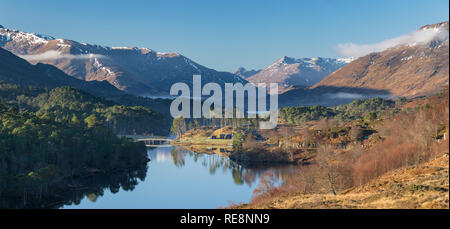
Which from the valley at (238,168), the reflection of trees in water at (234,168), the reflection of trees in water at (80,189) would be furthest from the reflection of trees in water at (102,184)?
the reflection of trees in water at (234,168)

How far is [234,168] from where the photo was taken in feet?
308

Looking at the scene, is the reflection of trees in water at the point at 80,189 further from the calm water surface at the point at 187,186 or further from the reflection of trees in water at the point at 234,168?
the reflection of trees in water at the point at 234,168

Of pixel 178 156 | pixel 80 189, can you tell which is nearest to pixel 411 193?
pixel 80 189

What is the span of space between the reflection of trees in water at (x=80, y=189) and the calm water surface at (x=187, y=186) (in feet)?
3.46

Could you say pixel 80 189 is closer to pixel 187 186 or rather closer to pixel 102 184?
pixel 102 184

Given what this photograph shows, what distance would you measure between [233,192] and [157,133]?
131 m

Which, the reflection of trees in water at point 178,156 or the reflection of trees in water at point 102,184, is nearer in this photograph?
the reflection of trees in water at point 102,184

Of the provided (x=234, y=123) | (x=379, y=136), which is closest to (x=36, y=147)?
(x=379, y=136)

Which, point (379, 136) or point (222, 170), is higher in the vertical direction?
point (379, 136)

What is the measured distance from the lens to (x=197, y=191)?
70.4m

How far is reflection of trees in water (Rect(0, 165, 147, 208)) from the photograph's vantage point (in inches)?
2111

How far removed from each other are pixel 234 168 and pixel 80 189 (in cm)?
3764

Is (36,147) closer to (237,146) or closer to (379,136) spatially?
(237,146)

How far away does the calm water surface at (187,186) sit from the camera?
61.0 metres
